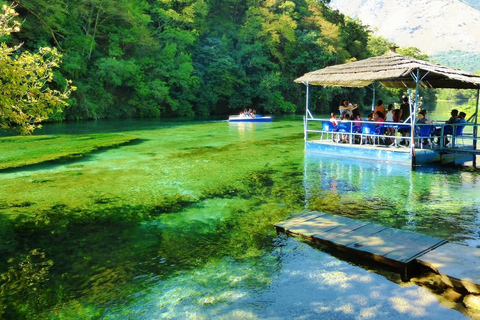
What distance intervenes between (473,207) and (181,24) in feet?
136

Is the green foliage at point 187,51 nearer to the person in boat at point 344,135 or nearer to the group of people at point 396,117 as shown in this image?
the person in boat at point 344,135

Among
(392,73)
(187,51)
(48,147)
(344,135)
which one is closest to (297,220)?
(392,73)

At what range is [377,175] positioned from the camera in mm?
11383

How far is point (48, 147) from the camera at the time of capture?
17.9 m

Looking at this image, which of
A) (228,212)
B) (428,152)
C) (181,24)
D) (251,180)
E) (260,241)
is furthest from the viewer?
(181,24)

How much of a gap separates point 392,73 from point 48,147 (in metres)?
14.2

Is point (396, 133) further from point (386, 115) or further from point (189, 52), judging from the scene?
point (189, 52)

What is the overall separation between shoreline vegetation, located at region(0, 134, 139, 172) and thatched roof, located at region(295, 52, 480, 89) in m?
9.37

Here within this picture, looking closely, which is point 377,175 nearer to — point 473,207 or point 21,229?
point 473,207

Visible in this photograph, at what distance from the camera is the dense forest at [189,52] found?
3416cm

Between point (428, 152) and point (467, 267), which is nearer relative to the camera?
point (467, 267)

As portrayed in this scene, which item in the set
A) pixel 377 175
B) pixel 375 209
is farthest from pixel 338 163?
pixel 375 209

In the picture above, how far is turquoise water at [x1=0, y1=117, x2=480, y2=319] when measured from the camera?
179 inches

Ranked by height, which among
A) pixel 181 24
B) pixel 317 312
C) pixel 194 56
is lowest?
pixel 317 312
